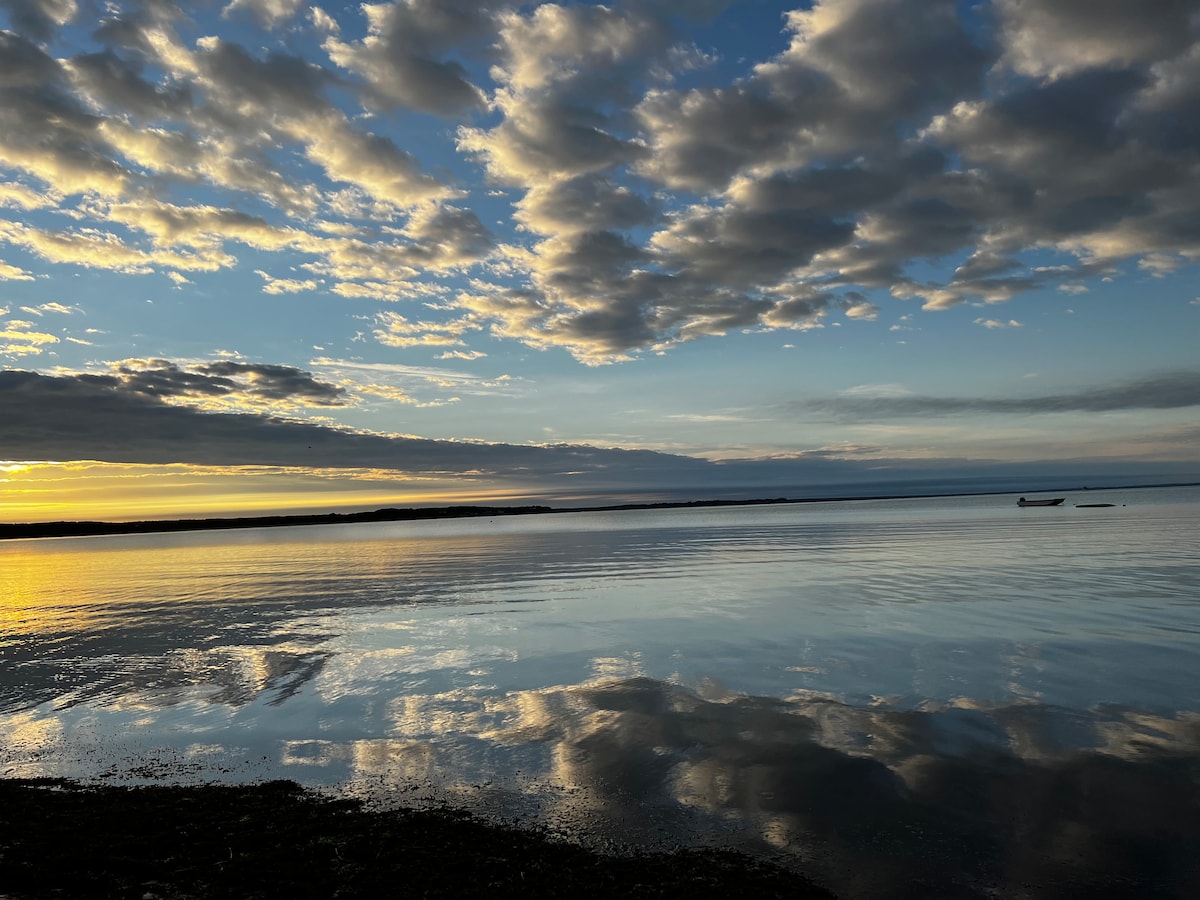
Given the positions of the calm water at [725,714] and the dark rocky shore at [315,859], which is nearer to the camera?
the dark rocky shore at [315,859]

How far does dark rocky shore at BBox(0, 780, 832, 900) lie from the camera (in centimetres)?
788

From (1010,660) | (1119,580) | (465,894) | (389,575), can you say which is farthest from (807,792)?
(389,575)

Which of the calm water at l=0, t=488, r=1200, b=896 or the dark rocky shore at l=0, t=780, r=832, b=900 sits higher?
the dark rocky shore at l=0, t=780, r=832, b=900

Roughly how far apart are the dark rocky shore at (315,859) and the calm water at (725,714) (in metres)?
0.86

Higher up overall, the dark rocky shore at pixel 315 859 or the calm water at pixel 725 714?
the dark rocky shore at pixel 315 859

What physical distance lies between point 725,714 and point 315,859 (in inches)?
356

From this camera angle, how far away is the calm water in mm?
9586

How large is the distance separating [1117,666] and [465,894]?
59.7ft

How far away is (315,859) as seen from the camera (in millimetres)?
8617

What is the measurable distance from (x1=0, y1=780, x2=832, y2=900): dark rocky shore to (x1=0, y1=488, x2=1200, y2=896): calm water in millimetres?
863

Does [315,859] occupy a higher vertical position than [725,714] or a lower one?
higher

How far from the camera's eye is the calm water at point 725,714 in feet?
31.4

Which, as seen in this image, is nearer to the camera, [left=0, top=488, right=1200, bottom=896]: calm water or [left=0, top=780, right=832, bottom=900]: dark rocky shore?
[left=0, top=780, right=832, bottom=900]: dark rocky shore

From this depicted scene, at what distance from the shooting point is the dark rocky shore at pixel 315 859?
7883 millimetres
